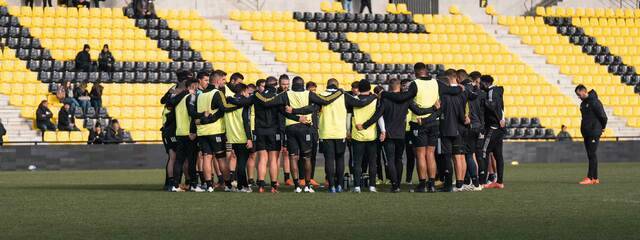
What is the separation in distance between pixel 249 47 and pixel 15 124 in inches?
343

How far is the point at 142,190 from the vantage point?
20500mm

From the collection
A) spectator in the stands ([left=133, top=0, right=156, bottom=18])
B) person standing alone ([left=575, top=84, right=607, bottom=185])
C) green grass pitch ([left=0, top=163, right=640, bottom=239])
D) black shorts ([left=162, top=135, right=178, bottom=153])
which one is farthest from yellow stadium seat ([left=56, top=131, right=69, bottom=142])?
person standing alone ([left=575, top=84, right=607, bottom=185])

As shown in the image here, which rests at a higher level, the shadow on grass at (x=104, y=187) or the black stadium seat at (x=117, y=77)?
the black stadium seat at (x=117, y=77)

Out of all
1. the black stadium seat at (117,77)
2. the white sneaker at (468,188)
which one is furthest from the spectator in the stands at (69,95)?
the white sneaker at (468,188)

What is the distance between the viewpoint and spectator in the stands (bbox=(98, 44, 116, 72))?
36.2 meters

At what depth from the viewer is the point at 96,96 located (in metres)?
34.6

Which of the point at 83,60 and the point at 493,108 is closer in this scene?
the point at 493,108

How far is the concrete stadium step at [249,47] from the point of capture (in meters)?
39.3

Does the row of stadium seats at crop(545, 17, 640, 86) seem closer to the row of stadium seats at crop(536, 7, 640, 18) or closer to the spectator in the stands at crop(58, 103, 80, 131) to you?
the row of stadium seats at crop(536, 7, 640, 18)

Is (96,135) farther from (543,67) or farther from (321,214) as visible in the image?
(321,214)

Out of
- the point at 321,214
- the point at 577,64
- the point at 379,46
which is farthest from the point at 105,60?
the point at 321,214

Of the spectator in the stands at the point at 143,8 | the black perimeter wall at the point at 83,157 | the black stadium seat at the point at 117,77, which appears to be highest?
the spectator in the stands at the point at 143,8

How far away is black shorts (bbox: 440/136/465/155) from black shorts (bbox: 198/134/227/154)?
3.44 m

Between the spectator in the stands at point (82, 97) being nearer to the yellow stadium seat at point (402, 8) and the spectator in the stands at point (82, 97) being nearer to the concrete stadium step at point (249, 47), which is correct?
the concrete stadium step at point (249, 47)
